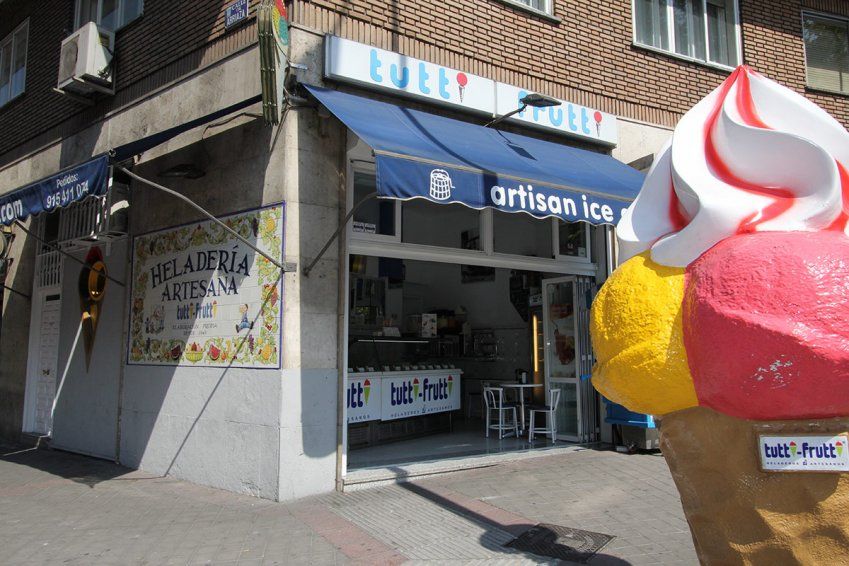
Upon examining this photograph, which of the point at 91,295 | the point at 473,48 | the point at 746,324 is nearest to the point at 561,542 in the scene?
the point at 746,324

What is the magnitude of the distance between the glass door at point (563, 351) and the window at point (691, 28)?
399cm

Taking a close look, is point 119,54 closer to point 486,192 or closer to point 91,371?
point 91,371

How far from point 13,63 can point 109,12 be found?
154 inches

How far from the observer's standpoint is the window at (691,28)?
10.1 meters

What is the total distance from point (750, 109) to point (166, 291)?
6715 mm

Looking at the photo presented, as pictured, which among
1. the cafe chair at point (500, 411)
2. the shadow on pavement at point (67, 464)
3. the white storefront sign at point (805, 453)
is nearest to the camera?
the white storefront sign at point (805, 453)

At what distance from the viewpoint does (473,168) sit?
5.98m

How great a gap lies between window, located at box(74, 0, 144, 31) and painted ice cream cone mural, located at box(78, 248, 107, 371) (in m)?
3.32

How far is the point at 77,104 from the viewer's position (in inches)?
394

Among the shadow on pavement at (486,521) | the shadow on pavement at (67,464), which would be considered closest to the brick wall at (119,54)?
the shadow on pavement at (67,464)

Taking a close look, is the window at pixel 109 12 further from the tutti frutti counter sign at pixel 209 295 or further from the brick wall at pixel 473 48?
the tutti frutti counter sign at pixel 209 295

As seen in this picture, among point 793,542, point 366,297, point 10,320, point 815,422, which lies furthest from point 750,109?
point 10,320

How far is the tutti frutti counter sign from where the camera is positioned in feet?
21.4

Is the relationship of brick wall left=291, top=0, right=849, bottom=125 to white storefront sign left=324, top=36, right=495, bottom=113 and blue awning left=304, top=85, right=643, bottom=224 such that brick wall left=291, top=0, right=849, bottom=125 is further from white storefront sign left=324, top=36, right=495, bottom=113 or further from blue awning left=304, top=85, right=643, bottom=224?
blue awning left=304, top=85, right=643, bottom=224
